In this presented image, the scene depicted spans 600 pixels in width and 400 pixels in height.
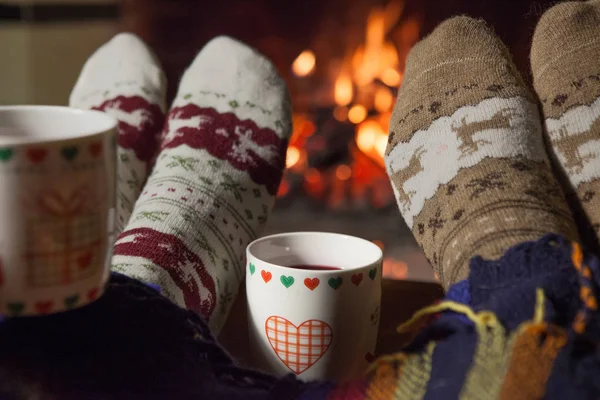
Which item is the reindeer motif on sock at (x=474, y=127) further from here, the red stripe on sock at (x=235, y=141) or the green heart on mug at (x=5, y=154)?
the green heart on mug at (x=5, y=154)

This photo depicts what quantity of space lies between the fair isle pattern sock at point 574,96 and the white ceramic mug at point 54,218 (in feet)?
1.44

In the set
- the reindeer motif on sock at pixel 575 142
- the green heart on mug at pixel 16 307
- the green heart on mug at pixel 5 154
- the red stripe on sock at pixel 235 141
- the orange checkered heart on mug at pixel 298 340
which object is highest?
the green heart on mug at pixel 5 154

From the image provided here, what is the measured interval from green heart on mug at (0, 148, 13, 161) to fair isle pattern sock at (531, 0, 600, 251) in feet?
1.59

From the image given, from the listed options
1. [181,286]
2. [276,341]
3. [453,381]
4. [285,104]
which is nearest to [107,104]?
[285,104]

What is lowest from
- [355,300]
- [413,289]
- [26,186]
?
[413,289]

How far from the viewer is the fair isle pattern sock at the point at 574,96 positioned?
0.66 meters

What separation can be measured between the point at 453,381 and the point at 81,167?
242 mm

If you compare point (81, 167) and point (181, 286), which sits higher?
point (81, 167)

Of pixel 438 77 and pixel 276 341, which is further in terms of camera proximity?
pixel 438 77

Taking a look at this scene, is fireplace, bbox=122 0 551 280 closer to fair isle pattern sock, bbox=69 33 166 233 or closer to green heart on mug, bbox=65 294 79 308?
fair isle pattern sock, bbox=69 33 166 233

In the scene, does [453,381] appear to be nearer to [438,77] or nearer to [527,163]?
[527,163]

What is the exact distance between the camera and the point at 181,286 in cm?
62

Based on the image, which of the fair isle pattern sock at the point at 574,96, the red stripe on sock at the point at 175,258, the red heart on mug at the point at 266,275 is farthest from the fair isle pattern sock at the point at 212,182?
the fair isle pattern sock at the point at 574,96

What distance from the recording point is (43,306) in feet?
1.19
